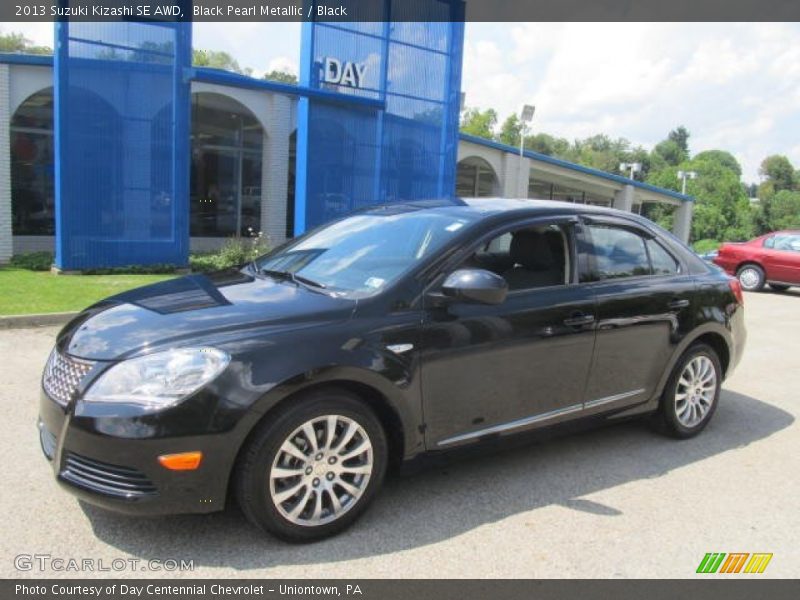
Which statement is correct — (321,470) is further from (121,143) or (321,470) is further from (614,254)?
(121,143)

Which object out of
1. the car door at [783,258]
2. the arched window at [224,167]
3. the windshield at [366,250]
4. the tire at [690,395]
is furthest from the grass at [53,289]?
the car door at [783,258]

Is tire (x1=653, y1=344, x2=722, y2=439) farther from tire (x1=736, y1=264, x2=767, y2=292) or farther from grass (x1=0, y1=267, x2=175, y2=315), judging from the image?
tire (x1=736, y1=264, x2=767, y2=292)

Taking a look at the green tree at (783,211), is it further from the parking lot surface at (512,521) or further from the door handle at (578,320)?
the door handle at (578,320)

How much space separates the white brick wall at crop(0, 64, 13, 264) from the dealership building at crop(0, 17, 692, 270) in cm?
2

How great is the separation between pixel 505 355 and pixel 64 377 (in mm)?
2223

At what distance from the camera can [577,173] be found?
28391 millimetres

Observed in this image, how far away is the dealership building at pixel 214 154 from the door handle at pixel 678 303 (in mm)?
10030

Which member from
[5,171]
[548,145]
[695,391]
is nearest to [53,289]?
[5,171]

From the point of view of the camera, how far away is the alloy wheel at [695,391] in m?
4.78

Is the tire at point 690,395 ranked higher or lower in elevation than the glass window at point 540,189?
A: lower

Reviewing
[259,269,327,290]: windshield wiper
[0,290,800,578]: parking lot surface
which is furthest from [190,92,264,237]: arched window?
[259,269,327,290]: windshield wiper

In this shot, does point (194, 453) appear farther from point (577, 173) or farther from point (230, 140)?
point (577, 173)

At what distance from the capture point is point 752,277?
1602 cm
